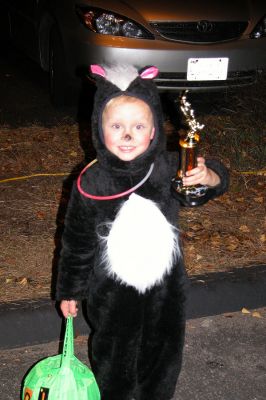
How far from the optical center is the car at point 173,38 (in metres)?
5.98

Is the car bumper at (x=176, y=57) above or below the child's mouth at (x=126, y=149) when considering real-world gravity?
below

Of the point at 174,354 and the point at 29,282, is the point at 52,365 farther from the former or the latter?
the point at 29,282

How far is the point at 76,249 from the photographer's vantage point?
2.70 metres

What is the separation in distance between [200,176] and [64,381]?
1055 mm

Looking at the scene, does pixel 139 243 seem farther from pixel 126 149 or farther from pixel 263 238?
pixel 263 238

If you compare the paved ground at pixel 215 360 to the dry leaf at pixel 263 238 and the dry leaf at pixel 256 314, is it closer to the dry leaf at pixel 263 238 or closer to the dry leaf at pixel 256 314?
the dry leaf at pixel 256 314

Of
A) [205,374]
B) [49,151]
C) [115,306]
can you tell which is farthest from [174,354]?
[49,151]

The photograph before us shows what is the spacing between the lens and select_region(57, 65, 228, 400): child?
2.47 m

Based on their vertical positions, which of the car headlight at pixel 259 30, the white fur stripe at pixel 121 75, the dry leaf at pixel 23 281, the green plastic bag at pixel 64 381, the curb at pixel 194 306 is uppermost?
the white fur stripe at pixel 121 75

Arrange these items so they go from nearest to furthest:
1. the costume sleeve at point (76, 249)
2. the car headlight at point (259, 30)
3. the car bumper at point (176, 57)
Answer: the costume sleeve at point (76, 249) → the car bumper at point (176, 57) → the car headlight at point (259, 30)

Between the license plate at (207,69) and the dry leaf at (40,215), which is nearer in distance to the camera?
the dry leaf at (40,215)

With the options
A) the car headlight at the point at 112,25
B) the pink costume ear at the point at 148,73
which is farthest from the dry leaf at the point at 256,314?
the car headlight at the point at 112,25

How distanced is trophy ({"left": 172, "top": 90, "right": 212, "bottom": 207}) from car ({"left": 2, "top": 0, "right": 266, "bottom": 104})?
3669 millimetres

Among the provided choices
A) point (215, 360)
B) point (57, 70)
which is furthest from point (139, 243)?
point (57, 70)
